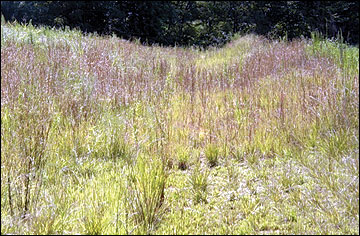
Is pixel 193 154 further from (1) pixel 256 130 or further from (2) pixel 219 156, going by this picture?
(1) pixel 256 130

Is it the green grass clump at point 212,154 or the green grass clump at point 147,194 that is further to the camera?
the green grass clump at point 212,154

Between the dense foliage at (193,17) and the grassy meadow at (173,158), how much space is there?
12072mm

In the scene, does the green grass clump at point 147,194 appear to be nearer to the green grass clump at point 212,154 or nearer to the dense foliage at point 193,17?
the green grass clump at point 212,154

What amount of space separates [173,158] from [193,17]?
63.8ft

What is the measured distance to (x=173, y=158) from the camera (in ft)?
9.25

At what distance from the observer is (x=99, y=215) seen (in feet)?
5.83

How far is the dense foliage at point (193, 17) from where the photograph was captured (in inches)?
640

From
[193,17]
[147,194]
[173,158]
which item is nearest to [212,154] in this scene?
[173,158]

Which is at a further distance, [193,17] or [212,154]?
[193,17]

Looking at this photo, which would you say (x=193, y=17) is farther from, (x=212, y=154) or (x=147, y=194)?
(x=147, y=194)

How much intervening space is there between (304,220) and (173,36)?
18.6 m

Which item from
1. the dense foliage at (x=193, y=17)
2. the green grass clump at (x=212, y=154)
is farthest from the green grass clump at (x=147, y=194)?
the dense foliage at (x=193, y=17)

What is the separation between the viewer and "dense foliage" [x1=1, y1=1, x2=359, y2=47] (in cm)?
1627

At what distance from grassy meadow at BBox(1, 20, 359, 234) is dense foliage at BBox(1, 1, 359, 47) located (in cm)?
1207
